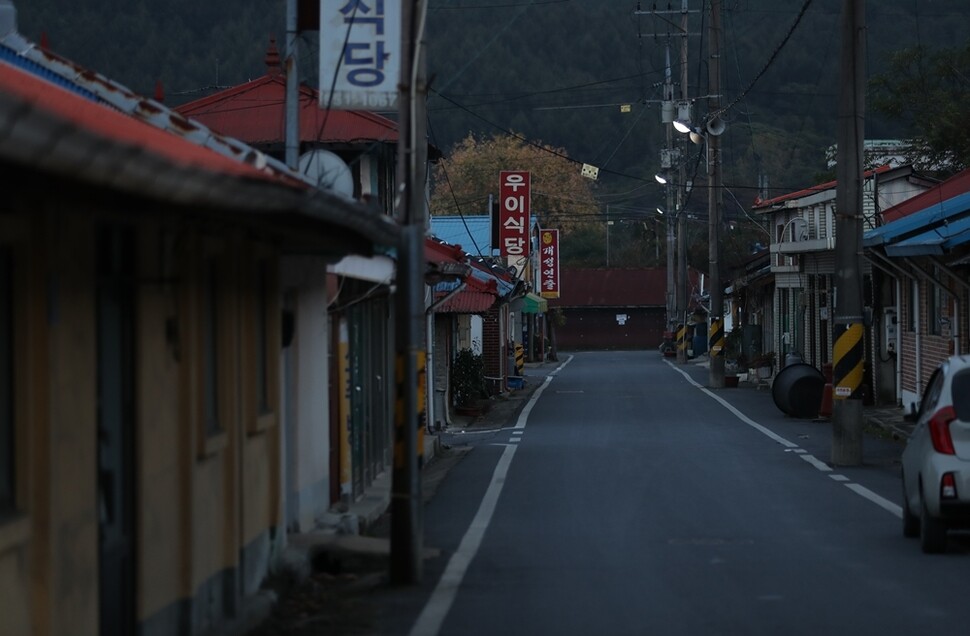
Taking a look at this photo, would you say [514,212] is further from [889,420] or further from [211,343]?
[211,343]

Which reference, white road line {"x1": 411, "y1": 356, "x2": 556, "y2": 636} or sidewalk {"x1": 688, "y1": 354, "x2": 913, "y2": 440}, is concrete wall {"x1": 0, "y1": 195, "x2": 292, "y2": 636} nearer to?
white road line {"x1": 411, "y1": 356, "x2": 556, "y2": 636}

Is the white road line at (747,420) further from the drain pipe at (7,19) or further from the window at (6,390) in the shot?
→ the window at (6,390)

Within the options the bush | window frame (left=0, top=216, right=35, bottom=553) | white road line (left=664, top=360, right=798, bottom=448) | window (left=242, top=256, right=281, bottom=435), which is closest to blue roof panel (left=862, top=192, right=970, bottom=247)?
white road line (left=664, top=360, right=798, bottom=448)

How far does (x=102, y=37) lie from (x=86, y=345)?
3746cm

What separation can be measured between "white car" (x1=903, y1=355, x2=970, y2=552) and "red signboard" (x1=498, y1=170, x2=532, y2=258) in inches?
1220

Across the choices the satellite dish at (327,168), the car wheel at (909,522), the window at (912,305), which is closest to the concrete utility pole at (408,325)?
the satellite dish at (327,168)

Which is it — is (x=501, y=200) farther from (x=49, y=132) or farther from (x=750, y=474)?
(x=49, y=132)

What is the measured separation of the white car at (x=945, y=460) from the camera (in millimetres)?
11422

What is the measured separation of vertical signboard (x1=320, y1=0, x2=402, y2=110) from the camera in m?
14.2

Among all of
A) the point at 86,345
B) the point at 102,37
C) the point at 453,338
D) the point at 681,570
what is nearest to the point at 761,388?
the point at 453,338

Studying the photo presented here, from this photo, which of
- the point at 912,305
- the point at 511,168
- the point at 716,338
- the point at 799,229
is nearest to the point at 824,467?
the point at 912,305

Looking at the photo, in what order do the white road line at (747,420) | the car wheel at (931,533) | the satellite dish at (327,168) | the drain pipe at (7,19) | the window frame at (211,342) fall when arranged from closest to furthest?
the window frame at (211,342)
the drain pipe at (7,19)
the car wheel at (931,533)
the satellite dish at (327,168)
the white road line at (747,420)

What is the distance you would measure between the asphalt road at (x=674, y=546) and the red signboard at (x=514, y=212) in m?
18.0

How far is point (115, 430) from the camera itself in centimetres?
721
